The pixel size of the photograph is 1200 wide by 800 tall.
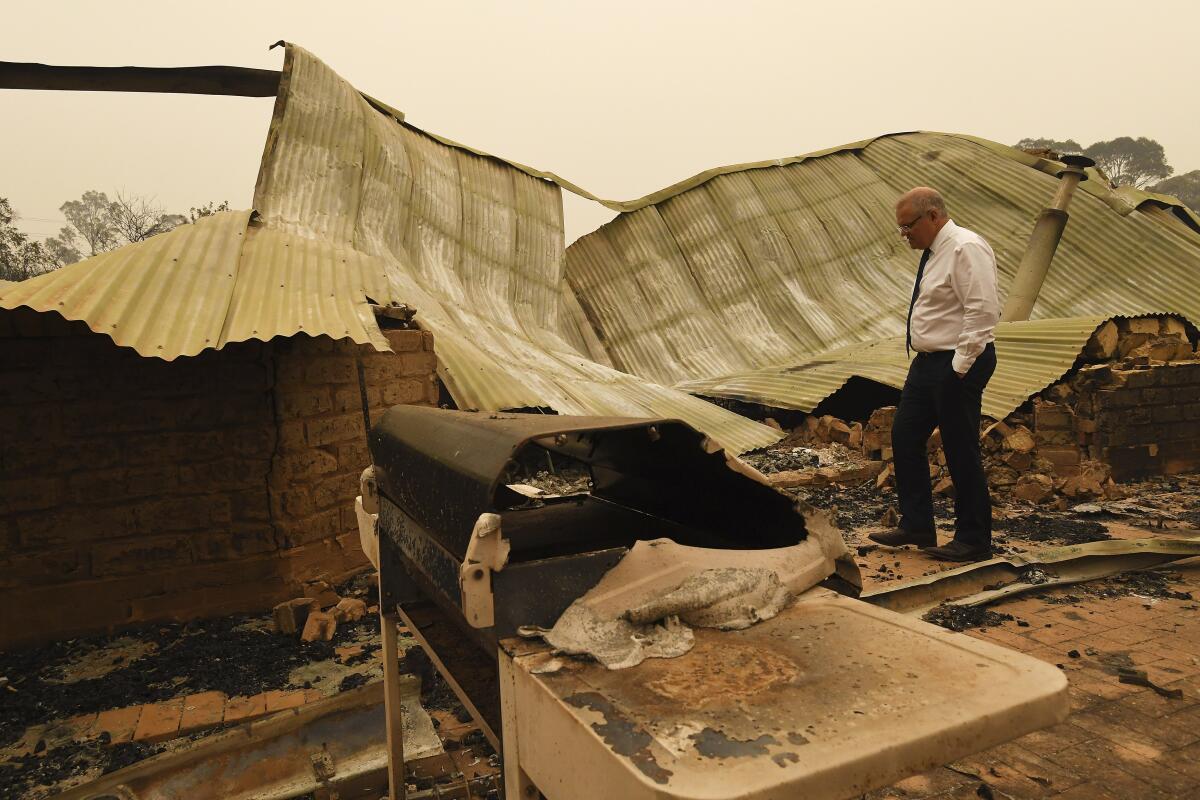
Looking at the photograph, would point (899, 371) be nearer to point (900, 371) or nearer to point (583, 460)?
point (900, 371)

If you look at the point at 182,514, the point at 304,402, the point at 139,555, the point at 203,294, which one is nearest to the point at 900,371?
the point at 304,402

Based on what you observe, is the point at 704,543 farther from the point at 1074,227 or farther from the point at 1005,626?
the point at 1074,227

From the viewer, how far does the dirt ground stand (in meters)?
2.17

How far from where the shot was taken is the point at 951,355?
3.70 m

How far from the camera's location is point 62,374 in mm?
3662

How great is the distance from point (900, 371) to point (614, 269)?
5.83m

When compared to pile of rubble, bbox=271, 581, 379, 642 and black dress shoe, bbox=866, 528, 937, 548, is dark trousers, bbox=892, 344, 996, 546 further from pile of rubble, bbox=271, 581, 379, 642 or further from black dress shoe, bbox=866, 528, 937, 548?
pile of rubble, bbox=271, 581, 379, 642

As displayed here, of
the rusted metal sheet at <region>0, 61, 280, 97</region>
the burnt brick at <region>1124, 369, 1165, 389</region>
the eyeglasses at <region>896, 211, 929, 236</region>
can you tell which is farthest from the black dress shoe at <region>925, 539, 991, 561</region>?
the rusted metal sheet at <region>0, 61, 280, 97</region>

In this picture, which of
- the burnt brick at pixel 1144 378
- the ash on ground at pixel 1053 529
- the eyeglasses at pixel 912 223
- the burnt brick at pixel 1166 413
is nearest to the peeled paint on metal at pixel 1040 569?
the ash on ground at pixel 1053 529

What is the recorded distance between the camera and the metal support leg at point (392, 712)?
206cm

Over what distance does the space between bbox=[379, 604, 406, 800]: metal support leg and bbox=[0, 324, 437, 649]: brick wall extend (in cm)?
215

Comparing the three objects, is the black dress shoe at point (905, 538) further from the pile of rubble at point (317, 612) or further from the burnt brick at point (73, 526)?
the burnt brick at point (73, 526)

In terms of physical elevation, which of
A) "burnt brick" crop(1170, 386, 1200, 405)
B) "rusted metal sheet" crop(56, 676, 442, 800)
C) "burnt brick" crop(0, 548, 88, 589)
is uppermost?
"burnt brick" crop(1170, 386, 1200, 405)

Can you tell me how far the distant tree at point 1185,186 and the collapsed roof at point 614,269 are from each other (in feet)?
149
